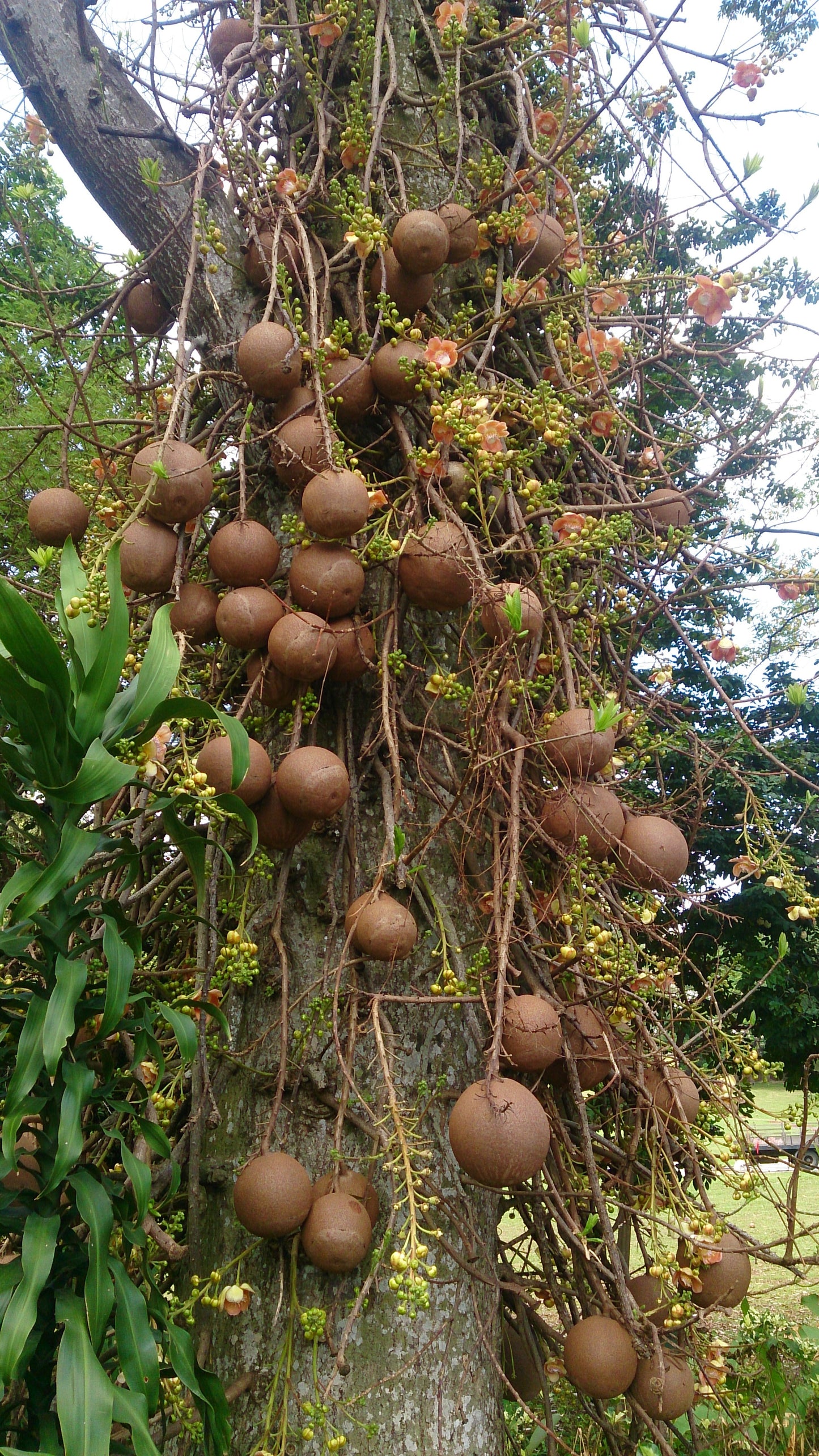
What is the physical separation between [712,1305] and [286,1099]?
0.72 m

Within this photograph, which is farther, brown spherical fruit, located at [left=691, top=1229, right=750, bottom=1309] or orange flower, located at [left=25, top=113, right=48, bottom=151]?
orange flower, located at [left=25, top=113, right=48, bottom=151]

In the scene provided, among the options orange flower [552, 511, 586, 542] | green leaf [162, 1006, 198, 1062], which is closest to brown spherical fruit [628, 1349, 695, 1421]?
green leaf [162, 1006, 198, 1062]

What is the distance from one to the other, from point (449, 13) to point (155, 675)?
1594mm

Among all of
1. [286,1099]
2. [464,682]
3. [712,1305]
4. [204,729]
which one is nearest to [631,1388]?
[712,1305]

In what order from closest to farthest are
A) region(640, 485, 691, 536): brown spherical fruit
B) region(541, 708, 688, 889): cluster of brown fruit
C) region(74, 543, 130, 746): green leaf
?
region(74, 543, 130, 746): green leaf → region(541, 708, 688, 889): cluster of brown fruit → region(640, 485, 691, 536): brown spherical fruit

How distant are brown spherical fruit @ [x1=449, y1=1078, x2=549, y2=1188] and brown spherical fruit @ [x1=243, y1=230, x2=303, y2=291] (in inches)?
54.7

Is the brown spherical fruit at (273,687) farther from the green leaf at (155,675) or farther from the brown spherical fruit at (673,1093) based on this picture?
the brown spherical fruit at (673,1093)

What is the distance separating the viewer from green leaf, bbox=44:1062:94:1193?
123 cm

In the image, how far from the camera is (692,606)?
2.18 m

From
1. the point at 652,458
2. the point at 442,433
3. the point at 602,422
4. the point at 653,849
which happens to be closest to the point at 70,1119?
the point at 653,849

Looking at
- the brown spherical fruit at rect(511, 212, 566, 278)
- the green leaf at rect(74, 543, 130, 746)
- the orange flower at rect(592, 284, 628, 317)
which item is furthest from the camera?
the orange flower at rect(592, 284, 628, 317)

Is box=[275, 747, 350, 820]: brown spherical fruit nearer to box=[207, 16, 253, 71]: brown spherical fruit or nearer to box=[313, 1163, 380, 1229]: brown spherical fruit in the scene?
box=[313, 1163, 380, 1229]: brown spherical fruit

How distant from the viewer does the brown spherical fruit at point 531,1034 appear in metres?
1.33

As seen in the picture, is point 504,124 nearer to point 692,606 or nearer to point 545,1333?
point 692,606
